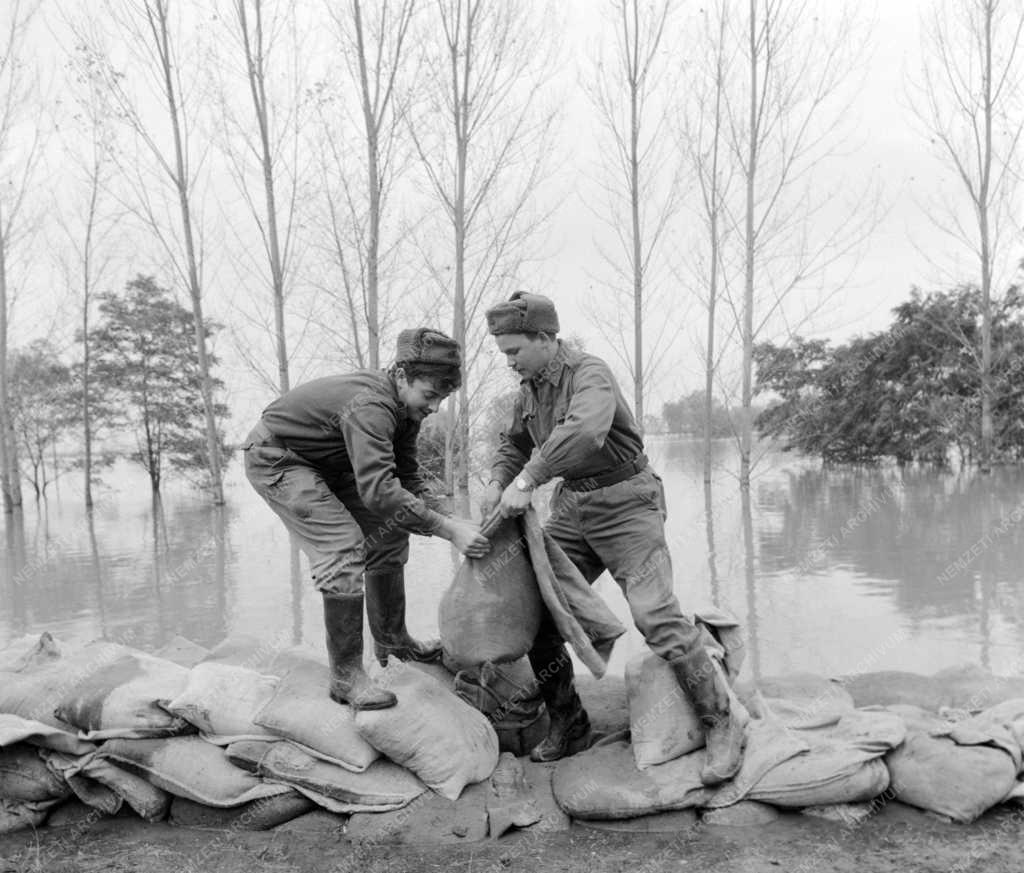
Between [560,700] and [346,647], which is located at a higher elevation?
[346,647]

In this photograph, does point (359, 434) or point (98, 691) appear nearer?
point (359, 434)

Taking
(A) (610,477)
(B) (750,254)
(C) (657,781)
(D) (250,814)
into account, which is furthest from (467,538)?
(B) (750,254)

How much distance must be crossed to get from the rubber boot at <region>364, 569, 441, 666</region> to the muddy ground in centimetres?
82

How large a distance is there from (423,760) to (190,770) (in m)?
0.77

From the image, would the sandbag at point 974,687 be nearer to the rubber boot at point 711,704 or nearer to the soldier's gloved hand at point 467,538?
the rubber boot at point 711,704

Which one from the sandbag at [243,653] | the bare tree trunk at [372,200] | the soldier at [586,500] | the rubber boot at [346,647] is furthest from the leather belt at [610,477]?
the bare tree trunk at [372,200]

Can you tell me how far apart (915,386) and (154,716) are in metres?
15.6

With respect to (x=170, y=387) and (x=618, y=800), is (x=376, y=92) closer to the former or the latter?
(x=618, y=800)

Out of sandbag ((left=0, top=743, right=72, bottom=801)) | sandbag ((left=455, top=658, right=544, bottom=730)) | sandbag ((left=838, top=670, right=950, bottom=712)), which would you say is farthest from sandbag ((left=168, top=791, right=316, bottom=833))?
sandbag ((left=838, top=670, right=950, bottom=712))

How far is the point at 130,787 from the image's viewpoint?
8.95 feet

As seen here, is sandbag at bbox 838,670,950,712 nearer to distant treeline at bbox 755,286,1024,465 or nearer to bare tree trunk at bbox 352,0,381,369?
bare tree trunk at bbox 352,0,381,369

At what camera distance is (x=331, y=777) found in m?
2.69

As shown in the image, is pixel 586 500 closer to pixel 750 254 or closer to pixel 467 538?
pixel 467 538

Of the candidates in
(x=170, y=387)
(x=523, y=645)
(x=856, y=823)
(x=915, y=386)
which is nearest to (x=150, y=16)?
(x=170, y=387)
